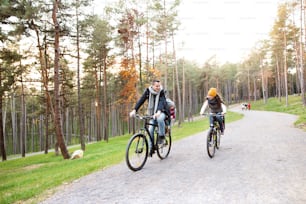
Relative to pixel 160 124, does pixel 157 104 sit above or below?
above

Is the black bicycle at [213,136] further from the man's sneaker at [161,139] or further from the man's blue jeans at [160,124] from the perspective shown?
the man's blue jeans at [160,124]

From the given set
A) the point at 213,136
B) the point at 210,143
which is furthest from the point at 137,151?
the point at 213,136

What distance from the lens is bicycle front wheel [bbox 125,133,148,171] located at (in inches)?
227

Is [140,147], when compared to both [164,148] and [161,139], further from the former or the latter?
[164,148]

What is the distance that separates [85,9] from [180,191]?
16660mm

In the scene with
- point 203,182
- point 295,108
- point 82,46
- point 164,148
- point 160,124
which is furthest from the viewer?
point 295,108

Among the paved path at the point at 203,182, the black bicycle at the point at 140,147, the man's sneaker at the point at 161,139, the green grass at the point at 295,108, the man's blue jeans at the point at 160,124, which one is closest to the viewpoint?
the paved path at the point at 203,182

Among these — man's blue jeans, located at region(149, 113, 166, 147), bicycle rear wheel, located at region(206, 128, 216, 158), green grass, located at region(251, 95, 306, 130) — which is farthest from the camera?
green grass, located at region(251, 95, 306, 130)

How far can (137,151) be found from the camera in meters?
5.93

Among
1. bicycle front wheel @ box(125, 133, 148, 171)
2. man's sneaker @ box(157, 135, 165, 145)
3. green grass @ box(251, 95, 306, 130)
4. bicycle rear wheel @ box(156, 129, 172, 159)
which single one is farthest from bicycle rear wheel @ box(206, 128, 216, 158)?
green grass @ box(251, 95, 306, 130)

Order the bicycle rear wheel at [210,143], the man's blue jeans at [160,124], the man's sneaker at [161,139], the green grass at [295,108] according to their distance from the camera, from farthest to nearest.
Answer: the green grass at [295,108] < the bicycle rear wheel at [210,143] < the man's sneaker at [161,139] < the man's blue jeans at [160,124]

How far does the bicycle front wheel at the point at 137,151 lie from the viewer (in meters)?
5.77

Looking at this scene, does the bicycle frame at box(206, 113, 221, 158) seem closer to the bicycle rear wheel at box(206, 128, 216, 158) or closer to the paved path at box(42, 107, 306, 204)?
the bicycle rear wheel at box(206, 128, 216, 158)

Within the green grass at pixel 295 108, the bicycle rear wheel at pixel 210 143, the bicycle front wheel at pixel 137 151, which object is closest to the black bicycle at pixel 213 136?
the bicycle rear wheel at pixel 210 143
